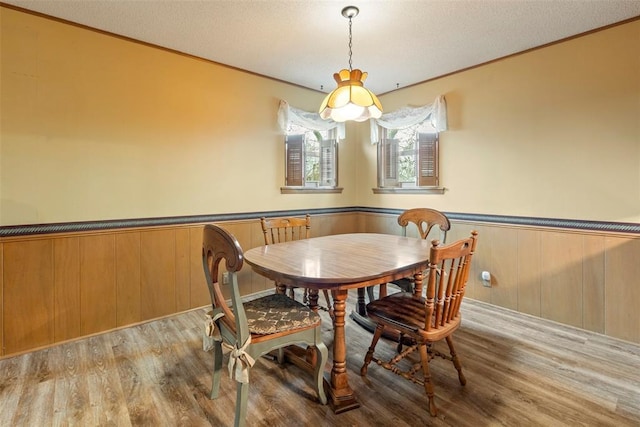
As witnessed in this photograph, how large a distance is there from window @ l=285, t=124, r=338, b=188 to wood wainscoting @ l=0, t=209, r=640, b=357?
3.36 feet

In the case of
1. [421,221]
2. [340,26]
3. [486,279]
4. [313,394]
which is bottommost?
[313,394]

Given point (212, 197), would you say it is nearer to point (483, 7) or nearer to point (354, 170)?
point (354, 170)

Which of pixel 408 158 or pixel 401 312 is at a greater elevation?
pixel 408 158

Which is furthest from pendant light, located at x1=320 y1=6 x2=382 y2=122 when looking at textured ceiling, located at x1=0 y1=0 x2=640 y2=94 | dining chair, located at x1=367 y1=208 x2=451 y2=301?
dining chair, located at x1=367 y1=208 x2=451 y2=301

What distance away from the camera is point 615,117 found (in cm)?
260

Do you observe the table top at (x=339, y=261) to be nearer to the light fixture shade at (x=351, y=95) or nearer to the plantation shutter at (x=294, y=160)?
the light fixture shade at (x=351, y=95)

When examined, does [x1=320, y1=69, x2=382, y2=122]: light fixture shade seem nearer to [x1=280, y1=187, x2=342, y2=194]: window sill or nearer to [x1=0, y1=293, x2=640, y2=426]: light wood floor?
[x1=280, y1=187, x2=342, y2=194]: window sill

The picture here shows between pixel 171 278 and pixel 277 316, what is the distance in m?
1.78

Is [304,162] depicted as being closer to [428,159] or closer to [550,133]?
[428,159]

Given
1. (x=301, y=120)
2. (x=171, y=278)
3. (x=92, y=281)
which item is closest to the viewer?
(x=92, y=281)

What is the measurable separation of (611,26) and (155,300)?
4453 mm

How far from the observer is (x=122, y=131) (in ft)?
9.16

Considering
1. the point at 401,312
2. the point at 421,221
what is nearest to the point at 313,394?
the point at 401,312

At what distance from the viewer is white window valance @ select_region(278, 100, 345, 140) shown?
3773 millimetres
